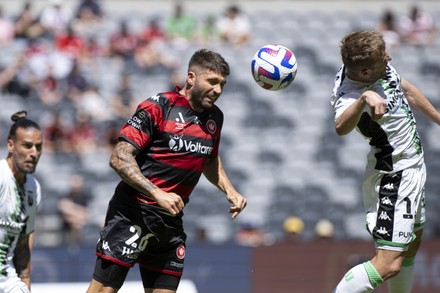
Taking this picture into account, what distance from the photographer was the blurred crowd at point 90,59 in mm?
15219

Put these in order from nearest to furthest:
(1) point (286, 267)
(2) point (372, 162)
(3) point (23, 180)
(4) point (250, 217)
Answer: (2) point (372, 162) < (3) point (23, 180) < (1) point (286, 267) < (4) point (250, 217)

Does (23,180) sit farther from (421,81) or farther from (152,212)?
(421,81)

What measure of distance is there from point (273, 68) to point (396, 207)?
5.03 ft

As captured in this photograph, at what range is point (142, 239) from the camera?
6559 mm

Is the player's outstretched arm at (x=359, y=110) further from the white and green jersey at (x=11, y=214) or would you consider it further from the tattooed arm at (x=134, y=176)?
the white and green jersey at (x=11, y=214)

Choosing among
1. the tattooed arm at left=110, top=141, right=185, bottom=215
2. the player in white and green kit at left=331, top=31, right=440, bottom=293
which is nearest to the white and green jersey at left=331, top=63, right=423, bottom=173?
the player in white and green kit at left=331, top=31, right=440, bottom=293

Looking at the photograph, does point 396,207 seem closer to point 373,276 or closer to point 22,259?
point 373,276

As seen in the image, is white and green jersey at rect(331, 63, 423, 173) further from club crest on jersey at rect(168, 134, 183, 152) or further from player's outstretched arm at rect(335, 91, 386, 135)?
club crest on jersey at rect(168, 134, 183, 152)

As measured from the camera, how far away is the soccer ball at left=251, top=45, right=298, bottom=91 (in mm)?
7070

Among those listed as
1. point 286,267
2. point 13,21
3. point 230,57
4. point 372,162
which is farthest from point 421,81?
point 372,162

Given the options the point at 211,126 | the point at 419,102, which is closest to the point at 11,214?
the point at 211,126

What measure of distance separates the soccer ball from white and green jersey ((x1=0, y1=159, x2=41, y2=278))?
7.25 feet

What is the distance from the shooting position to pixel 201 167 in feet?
22.1

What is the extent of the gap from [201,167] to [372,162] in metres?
1.34
